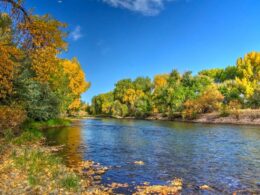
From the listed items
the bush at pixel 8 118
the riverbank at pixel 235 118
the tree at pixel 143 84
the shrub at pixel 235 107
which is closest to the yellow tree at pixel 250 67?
→ the shrub at pixel 235 107

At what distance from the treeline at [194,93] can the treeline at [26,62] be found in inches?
1625

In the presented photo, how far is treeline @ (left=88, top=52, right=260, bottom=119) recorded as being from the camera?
8018cm

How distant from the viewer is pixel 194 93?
93438mm

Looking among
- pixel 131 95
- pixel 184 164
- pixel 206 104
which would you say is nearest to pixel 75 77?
pixel 206 104

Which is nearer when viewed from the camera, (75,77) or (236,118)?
(236,118)

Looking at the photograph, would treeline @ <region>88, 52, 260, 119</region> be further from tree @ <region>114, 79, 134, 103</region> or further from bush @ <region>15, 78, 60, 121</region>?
bush @ <region>15, 78, 60, 121</region>

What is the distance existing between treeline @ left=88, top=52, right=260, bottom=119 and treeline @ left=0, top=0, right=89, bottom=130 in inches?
1625

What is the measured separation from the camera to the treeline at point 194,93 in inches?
3156

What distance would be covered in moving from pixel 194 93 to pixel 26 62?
69148 mm

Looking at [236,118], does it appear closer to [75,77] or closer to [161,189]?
[75,77]

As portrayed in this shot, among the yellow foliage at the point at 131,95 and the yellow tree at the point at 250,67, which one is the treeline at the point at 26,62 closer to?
the yellow tree at the point at 250,67

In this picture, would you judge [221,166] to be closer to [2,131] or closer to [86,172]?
[86,172]

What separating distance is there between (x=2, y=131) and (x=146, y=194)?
15740 mm

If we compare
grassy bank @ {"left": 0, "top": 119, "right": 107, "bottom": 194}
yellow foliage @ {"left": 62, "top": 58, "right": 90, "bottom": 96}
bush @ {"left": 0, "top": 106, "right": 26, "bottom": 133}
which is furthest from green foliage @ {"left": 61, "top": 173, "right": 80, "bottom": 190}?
yellow foliage @ {"left": 62, "top": 58, "right": 90, "bottom": 96}
